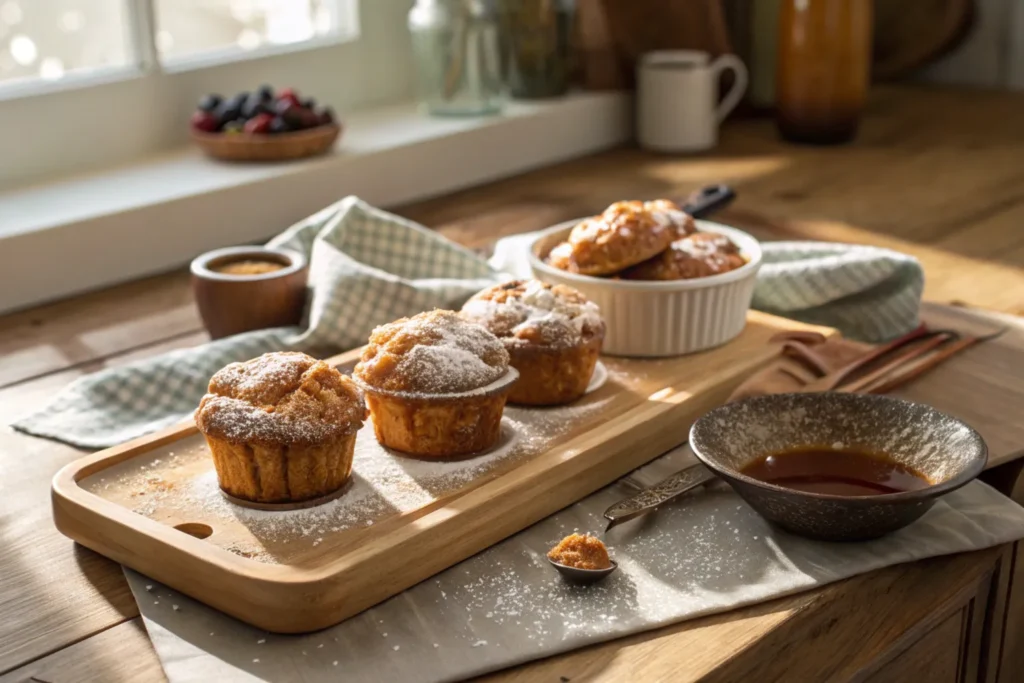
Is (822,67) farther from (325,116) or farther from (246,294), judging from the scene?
(246,294)

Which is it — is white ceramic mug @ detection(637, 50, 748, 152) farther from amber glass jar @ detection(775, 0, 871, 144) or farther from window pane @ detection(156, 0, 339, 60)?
window pane @ detection(156, 0, 339, 60)

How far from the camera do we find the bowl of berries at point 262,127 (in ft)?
6.45

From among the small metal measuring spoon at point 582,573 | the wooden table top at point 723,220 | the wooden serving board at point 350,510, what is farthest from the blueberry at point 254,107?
the small metal measuring spoon at point 582,573

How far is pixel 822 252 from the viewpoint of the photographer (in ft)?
5.14

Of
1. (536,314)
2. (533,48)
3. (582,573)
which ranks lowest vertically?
(582,573)

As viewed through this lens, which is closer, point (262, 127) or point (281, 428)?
point (281, 428)

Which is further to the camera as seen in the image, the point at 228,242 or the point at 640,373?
the point at 228,242

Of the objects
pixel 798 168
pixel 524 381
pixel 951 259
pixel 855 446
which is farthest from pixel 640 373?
pixel 798 168

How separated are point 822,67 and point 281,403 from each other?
1.62 meters

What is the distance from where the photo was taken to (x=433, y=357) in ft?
3.56

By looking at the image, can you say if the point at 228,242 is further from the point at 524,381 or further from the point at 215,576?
the point at 215,576

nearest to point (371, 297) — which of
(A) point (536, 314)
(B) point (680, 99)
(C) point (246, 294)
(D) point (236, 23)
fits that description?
(C) point (246, 294)

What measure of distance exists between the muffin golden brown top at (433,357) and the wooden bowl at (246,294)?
300mm

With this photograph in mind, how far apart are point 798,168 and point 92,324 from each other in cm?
125
